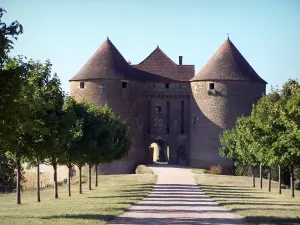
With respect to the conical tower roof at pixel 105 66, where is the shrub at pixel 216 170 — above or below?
below

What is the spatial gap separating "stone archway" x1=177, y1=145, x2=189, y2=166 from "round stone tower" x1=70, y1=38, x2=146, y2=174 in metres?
5.25

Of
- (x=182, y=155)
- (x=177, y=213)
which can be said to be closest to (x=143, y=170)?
(x=182, y=155)

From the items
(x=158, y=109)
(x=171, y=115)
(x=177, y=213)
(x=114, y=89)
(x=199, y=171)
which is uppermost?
(x=114, y=89)

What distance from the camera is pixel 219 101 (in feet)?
232

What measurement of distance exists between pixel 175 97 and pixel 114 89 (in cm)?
883

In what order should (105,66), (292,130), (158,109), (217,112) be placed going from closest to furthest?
(292,130) < (217,112) < (105,66) < (158,109)

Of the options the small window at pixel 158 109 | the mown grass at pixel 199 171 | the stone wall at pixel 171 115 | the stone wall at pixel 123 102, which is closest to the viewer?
the mown grass at pixel 199 171

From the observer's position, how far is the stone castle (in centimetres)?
7031

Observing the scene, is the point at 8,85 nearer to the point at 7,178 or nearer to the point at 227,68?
the point at 7,178

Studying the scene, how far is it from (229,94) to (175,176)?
1658 cm

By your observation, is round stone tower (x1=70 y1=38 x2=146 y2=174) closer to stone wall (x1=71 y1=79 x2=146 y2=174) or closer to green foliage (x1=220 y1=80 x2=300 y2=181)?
stone wall (x1=71 y1=79 x2=146 y2=174)

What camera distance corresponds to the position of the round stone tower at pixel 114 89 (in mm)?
69875

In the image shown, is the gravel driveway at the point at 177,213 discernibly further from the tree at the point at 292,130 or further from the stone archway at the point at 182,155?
the stone archway at the point at 182,155

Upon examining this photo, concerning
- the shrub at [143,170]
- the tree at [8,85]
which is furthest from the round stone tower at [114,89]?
the tree at [8,85]
